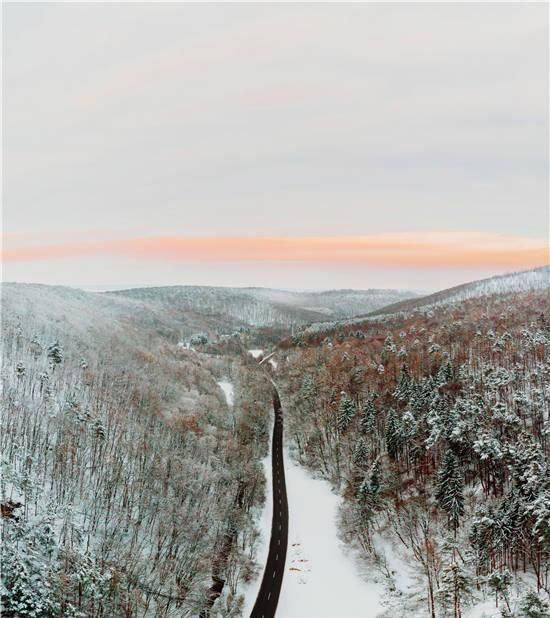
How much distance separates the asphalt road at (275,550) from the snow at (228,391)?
70.9 ft

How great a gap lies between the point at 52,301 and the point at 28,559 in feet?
382

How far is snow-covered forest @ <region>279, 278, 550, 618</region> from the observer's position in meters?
44.8

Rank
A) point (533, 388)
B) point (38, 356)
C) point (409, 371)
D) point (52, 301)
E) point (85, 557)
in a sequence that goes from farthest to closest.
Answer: point (52, 301)
point (409, 371)
point (38, 356)
point (533, 388)
point (85, 557)

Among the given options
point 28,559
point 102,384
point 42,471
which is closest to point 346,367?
point 102,384

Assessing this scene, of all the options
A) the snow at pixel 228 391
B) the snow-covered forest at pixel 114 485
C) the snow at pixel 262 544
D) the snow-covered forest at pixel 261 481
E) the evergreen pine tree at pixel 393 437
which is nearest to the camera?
the snow-covered forest at pixel 114 485

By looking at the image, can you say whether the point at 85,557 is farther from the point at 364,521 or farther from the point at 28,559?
the point at 364,521

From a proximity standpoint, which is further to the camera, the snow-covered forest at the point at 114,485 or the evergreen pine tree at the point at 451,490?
the evergreen pine tree at the point at 451,490

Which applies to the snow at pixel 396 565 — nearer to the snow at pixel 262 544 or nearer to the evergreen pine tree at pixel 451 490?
the evergreen pine tree at pixel 451 490

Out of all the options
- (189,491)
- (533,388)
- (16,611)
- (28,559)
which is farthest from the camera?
(533,388)

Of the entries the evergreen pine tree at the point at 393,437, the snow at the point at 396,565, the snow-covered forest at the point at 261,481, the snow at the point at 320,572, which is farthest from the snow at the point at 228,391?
the snow at the point at 396,565

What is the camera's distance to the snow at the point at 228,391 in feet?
380

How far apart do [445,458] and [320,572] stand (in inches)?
903

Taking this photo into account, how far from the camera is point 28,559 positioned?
30391 millimetres

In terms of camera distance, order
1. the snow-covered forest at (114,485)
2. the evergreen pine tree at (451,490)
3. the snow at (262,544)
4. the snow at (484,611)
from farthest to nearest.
Result: 1. the evergreen pine tree at (451,490)
2. the snow at (262,544)
3. the snow at (484,611)
4. the snow-covered forest at (114,485)
